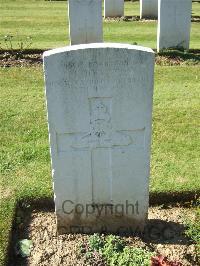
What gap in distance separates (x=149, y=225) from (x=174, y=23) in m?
8.69

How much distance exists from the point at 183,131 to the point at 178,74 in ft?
11.2

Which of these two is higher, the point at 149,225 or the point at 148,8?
the point at 148,8

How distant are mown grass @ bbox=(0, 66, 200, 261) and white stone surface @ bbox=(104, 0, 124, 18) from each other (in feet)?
28.9

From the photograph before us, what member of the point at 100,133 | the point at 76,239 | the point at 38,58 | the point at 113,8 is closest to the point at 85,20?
the point at 38,58

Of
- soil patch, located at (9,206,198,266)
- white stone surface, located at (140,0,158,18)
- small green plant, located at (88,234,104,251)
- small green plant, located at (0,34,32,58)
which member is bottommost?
soil patch, located at (9,206,198,266)

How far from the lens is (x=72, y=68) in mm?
3941

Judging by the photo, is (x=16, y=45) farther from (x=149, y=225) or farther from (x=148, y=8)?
(x=149, y=225)

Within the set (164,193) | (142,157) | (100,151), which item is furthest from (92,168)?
(164,193)

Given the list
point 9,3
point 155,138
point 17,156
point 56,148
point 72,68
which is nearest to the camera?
point 72,68

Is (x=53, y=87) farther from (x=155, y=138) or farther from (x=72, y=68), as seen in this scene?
(x=155, y=138)

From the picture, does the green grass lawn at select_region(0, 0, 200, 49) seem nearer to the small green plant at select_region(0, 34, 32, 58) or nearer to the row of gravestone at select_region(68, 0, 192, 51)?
the small green plant at select_region(0, 34, 32, 58)

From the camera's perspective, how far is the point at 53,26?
55.4 ft

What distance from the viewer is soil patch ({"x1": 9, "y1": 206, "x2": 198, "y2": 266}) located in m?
4.40

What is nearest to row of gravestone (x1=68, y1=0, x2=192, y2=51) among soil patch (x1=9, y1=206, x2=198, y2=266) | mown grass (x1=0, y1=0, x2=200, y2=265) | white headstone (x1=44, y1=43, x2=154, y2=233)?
mown grass (x1=0, y1=0, x2=200, y2=265)
